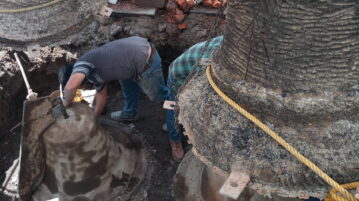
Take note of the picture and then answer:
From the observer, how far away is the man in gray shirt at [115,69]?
3709 millimetres

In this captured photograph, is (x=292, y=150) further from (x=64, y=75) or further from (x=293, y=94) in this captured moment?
(x=64, y=75)

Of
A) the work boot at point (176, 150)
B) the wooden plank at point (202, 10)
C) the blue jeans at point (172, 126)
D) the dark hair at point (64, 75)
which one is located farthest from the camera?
the wooden plank at point (202, 10)

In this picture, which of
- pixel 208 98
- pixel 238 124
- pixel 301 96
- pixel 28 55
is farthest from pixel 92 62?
pixel 301 96

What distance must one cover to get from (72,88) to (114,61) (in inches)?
25.7

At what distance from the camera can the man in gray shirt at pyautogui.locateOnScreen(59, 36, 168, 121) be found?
3709mm

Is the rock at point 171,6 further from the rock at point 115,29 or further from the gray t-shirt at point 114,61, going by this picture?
the gray t-shirt at point 114,61

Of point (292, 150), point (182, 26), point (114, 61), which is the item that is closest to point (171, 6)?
point (182, 26)

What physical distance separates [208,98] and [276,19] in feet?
2.06

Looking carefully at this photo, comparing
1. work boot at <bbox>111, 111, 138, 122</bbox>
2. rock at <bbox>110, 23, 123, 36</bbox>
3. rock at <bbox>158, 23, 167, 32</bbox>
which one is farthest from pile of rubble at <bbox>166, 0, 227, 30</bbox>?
work boot at <bbox>111, 111, 138, 122</bbox>

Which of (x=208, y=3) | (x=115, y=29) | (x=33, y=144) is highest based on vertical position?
(x=208, y=3)

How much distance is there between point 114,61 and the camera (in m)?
3.96

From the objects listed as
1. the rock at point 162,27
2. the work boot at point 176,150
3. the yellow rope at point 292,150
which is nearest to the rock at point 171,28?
the rock at point 162,27

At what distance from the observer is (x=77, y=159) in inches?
141

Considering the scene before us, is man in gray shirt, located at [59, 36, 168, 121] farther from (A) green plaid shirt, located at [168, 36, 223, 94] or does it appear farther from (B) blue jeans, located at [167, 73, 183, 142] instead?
(A) green plaid shirt, located at [168, 36, 223, 94]
